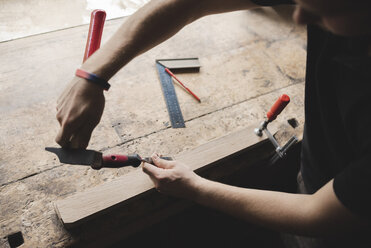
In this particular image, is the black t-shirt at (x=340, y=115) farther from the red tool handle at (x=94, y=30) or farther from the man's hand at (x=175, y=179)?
the red tool handle at (x=94, y=30)

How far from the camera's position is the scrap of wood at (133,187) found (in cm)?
102

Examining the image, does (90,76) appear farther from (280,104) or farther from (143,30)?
(280,104)

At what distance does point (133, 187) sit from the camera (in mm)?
1122

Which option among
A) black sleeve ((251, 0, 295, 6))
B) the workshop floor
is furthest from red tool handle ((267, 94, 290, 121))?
the workshop floor

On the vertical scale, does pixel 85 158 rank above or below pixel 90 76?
below

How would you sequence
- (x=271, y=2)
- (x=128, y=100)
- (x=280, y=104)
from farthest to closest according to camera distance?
(x=128, y=100) < (x=280, y=104) < (x=271, y=2)

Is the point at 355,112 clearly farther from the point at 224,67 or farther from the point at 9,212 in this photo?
the point at 9,212

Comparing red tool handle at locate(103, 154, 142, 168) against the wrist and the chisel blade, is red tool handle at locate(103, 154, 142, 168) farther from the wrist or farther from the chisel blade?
the wrist

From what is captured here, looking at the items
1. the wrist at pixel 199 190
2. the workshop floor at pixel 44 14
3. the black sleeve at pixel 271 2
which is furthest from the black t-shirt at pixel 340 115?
the workshop floor at pixel 44 14

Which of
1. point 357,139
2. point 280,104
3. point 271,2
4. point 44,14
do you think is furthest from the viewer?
point 44,14

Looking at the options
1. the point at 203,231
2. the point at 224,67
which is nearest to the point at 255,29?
the point at 224,67

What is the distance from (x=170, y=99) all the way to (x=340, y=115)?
85 centimetres

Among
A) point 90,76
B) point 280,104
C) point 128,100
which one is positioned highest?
point 90,76

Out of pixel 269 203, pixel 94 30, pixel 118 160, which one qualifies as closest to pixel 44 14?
pixel 94 30
